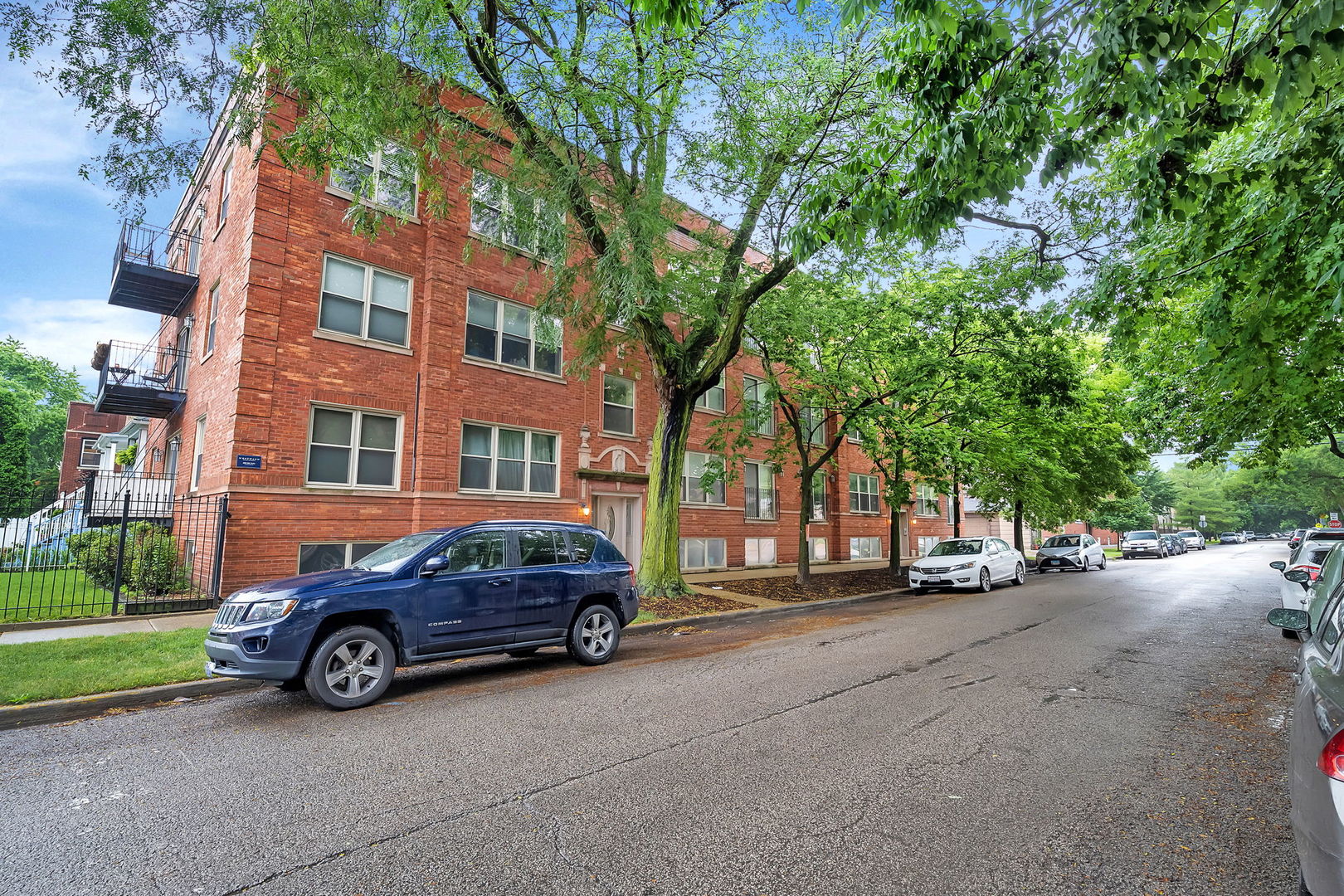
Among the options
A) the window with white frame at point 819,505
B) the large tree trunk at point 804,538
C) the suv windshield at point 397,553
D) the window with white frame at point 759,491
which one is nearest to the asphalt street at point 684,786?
the suv windshield at point 397,553

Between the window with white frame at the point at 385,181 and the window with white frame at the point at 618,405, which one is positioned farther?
the window with white frame at the point at 618,405

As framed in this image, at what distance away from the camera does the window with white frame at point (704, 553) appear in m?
20.5

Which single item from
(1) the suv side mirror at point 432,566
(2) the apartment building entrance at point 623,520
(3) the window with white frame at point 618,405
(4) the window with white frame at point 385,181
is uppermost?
(4) the window with white frame at point 385,181

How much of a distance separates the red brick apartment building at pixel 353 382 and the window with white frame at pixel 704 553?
7.60 feet

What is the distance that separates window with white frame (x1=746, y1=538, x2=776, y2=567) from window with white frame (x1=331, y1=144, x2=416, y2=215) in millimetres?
14617

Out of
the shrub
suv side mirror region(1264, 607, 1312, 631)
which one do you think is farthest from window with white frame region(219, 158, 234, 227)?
suv side mirror region(1264, 607, 1312, 631)

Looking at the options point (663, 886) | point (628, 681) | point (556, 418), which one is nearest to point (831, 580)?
point (556, 418)

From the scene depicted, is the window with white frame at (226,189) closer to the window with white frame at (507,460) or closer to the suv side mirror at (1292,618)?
the window with white frame at (507,460)

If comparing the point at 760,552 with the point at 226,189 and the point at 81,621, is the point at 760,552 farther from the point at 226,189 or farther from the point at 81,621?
the point at 226,189

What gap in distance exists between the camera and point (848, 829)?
3.42 metres

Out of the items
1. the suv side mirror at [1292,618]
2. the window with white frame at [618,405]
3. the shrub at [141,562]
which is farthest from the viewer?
the window with white frame at [618,405]

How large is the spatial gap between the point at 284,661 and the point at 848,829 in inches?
191

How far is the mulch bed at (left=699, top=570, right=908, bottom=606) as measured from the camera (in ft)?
52.1

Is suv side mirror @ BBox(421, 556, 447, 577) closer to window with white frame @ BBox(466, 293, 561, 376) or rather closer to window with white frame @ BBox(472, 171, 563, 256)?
window with white frame @ BBox(472, 171, 563, 256)
